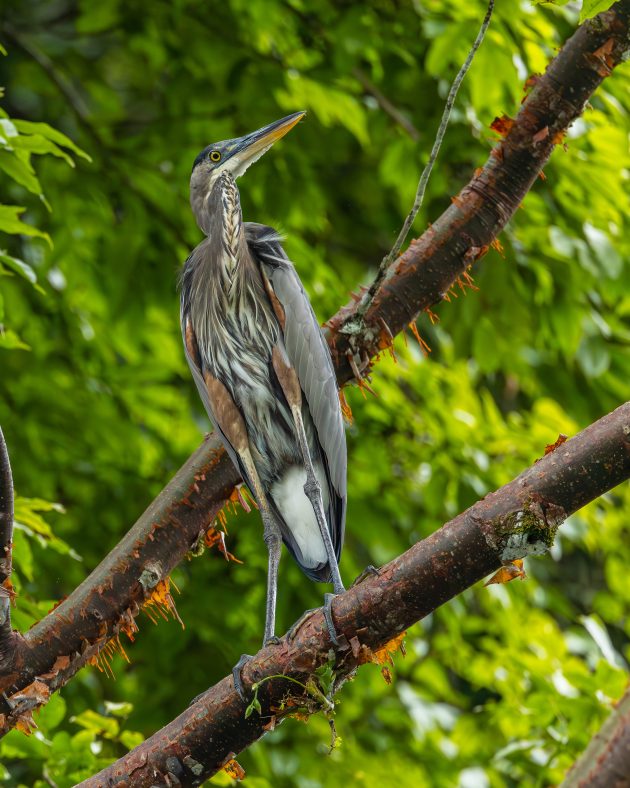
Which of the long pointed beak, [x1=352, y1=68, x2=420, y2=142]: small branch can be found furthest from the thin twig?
[x1=352, y1=68, x2=420, y2=142]: small branch

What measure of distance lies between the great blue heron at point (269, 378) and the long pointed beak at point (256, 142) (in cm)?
2

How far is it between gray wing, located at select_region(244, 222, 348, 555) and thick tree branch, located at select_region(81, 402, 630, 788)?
47.1 inches

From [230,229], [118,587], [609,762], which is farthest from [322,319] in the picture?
[609,762]

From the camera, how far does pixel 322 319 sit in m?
4.40

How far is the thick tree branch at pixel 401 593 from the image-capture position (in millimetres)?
1905

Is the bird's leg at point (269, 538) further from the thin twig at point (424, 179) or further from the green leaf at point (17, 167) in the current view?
the green leaf at point (17, 167)

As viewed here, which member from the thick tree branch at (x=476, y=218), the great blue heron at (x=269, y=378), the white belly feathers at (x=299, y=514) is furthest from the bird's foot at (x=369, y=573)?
the white belly feathers at (x=299, y=514)

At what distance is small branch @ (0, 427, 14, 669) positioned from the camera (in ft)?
7.11

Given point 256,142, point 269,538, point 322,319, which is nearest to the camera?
point 269,538

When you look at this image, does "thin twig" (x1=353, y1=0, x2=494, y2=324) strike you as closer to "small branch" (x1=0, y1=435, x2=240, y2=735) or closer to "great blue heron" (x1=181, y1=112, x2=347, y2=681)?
"great blue heron" (x1=181, y1=112, x2=347, y2=681)

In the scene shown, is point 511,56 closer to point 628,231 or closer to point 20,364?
point 628,231

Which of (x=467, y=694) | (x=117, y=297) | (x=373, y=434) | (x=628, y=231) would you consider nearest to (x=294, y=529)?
(x=373, y=434)

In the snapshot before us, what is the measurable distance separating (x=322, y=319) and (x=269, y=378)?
1.05m

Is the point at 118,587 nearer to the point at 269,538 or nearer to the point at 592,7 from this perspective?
the point at 269,538
